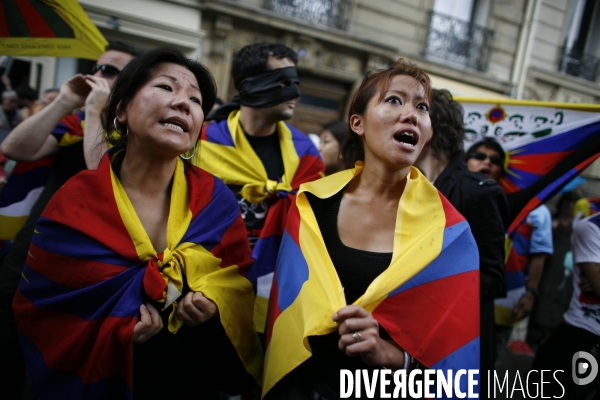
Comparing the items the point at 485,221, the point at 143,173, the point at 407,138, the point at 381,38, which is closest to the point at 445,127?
the point at 485,221

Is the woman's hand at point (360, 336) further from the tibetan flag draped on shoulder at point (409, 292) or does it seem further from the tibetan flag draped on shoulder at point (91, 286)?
the tibetan flag draped on shoulder at point (91, 286)

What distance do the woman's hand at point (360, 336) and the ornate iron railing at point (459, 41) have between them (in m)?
10.8

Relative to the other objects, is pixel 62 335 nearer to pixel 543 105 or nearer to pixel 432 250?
pixel 432 250

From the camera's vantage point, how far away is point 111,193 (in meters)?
1.66

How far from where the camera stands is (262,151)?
298cm

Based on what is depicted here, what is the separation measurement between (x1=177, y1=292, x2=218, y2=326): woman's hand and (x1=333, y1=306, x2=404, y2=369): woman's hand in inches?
20.9

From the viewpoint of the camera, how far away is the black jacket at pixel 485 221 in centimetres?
218

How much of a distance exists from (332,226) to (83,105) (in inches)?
69.5

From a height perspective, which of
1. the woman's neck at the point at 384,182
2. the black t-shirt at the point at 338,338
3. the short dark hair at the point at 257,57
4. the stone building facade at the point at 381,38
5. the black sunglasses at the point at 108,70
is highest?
the stone building facade at the point at 381,38

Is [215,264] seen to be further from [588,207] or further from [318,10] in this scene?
[318,10]

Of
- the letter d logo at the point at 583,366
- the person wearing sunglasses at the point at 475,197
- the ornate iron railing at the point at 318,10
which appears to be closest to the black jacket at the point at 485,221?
the person wearing sunglasses at the point at 475,197

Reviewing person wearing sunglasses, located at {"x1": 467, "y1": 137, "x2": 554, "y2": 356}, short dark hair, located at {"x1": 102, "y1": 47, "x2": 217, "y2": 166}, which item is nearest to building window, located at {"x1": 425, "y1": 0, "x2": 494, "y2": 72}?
person wearing sunglasses, located at {"x1": 467, "y1": 137, "x2": 554, "y2": 356}

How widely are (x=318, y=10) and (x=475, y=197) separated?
876cm

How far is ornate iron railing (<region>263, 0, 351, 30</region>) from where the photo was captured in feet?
31.1
